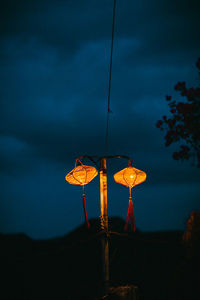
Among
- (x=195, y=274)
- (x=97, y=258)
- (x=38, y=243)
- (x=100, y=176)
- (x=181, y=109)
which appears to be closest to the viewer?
(x=195, y=274)

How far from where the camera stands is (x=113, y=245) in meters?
11.5

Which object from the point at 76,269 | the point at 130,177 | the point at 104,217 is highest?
the point at 130,177

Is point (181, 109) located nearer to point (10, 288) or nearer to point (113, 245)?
point (10, 288)

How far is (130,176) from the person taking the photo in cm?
513

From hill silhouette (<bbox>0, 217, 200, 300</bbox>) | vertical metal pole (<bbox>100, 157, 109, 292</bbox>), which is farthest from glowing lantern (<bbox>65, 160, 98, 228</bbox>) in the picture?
hill silhouette (<bbox>0, 217, 200, 300</bbox>)

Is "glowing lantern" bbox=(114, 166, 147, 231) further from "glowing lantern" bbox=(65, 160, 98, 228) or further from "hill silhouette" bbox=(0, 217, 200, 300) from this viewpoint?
"hill silhouette" bbox=(0, 217, 200, 300)

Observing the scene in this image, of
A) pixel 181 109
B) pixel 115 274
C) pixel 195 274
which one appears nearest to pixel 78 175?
pixel 181 109

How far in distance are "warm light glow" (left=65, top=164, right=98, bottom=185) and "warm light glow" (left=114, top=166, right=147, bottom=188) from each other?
0.46 m

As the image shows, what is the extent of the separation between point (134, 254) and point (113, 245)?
1.01 m

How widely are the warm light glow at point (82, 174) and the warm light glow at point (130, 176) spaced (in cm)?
46

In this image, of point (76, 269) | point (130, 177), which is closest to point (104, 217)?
point (130, 177)

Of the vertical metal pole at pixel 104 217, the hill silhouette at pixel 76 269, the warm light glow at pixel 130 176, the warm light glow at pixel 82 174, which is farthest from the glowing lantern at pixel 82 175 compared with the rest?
the hill silhouette at pixel 76 269

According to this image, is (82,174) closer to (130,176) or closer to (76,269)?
(130,176)

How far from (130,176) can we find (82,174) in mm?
901
